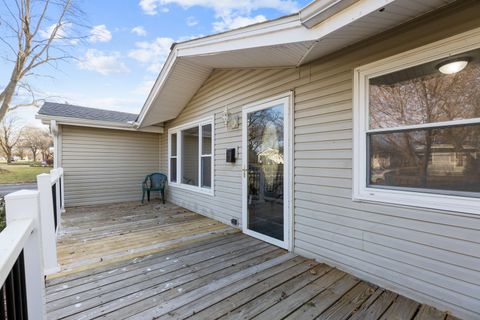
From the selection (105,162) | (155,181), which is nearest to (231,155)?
(155,181)

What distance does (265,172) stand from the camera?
3.43 meters

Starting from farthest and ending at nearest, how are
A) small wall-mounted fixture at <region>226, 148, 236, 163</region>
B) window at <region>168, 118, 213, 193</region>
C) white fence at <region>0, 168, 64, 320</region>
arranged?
window at <region>168, 118, 213, 193</region>
small wall-mounted fixture at <region>226, 148, 236, 163</region>
white fence at <region>0, 168, 64, 320</region>

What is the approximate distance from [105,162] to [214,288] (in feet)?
17.8

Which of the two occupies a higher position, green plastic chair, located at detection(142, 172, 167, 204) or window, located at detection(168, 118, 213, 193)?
window, located at detection(168, 118, 213, 193)

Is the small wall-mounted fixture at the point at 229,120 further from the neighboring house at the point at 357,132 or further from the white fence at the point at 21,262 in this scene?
the white fence at the point at 21,262

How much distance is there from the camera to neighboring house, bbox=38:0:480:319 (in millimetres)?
1772

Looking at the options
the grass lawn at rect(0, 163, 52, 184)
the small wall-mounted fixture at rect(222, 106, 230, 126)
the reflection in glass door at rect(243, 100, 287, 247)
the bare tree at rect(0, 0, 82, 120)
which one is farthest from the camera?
the grass lawn at rect(0, 163, 52, 184)

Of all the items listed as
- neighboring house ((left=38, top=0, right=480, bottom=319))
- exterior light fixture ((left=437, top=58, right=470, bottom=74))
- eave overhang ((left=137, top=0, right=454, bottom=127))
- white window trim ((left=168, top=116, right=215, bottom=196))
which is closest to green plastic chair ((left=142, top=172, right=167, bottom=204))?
white window trim ((left=168, top=116, right=215, bottom=196))

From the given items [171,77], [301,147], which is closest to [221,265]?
[301,147]

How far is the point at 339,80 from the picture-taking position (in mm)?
2502

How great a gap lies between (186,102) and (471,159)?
4.99 m

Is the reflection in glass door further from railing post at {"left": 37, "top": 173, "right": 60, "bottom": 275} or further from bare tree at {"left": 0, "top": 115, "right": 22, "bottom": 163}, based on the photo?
bare tree at {"left": 0, "top": 115, "right": 22, "bottom": 163}

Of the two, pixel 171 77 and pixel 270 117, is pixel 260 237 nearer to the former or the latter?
pixel 270 117

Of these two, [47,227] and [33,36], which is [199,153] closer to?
[47,227]
